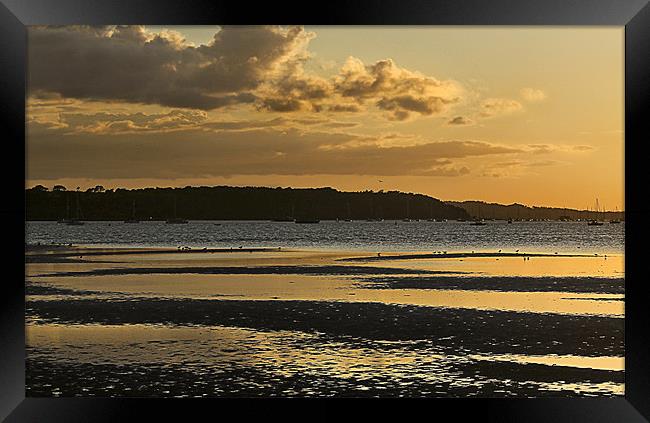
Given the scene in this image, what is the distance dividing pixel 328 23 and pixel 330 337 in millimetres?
7164

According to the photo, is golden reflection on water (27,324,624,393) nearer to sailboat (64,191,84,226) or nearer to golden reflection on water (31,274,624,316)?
golden reflection on water (31,274,624,316)

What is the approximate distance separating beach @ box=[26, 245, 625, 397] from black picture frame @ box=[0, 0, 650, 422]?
290 centimetres

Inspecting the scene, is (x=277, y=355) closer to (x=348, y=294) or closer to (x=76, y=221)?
(x=348, y=294)

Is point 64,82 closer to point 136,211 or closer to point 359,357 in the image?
point 136,211

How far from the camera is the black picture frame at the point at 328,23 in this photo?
491cm

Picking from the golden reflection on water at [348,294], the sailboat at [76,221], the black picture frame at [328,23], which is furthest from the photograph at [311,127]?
the black picture frame at [328,23]

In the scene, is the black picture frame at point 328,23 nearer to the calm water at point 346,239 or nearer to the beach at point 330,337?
the beach at point 330,337

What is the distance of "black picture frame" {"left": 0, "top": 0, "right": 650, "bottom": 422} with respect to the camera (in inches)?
193

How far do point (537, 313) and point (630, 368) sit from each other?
31.4 feet

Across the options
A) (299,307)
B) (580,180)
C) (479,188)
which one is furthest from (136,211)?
(299,307)

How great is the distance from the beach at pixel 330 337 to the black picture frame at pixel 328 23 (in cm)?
290

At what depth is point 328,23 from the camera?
5.00 metres

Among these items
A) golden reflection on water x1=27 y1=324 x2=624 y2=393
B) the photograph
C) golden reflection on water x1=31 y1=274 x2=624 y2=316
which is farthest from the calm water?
golden reflection on water x1=27 y1=324 x2=624 y2=393

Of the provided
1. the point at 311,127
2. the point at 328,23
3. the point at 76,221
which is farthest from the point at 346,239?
the point at 328,23
